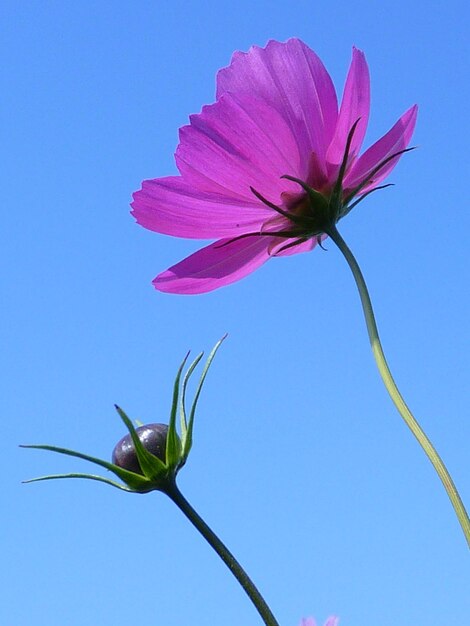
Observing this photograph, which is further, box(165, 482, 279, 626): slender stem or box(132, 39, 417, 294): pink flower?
box(132, 39, 417, 294): pink flower

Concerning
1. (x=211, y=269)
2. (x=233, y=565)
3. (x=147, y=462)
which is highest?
(x=211, y=269)

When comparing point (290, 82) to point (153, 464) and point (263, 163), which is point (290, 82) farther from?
point (153, 464)

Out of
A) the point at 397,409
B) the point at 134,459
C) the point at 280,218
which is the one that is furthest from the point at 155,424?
the point at 397,409

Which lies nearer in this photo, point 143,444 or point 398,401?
point 398,401

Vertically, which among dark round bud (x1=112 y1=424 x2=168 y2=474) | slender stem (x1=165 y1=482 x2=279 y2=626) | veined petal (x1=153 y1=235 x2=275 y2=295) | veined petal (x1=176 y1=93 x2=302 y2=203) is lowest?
slender stem (x1=165 y1=482 x2=279 y2=626)

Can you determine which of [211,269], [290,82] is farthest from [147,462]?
[290,82]

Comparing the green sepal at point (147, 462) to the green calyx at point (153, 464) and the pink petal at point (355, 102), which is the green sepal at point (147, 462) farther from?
the pink petal at point (355, 102)

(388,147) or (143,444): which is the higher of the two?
(388,147)

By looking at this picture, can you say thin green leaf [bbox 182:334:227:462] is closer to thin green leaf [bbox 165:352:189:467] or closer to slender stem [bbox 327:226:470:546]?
thin green leaf [bbox 165:352:189:467]

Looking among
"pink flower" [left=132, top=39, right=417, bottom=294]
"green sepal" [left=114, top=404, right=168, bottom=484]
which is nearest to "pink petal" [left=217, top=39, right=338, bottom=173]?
"pink flower" [left=132, top=39, right=417, bottom=294]
